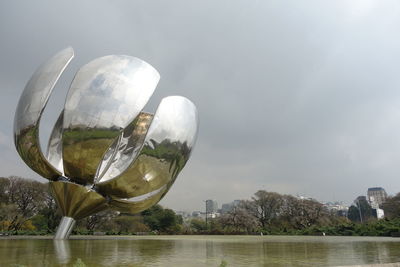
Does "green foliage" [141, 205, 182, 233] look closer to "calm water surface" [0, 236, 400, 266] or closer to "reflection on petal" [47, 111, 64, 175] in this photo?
"calm water surface" [0, 236, 400, 266]

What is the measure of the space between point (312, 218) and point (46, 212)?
119 ft

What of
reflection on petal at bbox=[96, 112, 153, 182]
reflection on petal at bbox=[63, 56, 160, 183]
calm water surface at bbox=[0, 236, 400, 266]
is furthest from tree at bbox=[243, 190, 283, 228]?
reflection on petal at bbox=[63, 56, 160, 183]

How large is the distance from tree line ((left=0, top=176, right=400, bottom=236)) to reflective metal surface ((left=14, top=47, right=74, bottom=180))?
24060 millimetres

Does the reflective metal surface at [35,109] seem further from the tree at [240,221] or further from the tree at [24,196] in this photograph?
the tree at [240,221]

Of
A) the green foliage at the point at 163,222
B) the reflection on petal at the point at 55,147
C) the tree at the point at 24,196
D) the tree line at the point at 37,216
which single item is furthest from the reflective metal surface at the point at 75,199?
the green foliage at the point at 163,222

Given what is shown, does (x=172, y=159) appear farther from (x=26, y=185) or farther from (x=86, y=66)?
(x=26, y=185)

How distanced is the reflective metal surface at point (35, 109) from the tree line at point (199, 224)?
24.1 metres

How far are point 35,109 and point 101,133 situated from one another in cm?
192

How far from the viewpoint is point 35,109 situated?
888 centimetres

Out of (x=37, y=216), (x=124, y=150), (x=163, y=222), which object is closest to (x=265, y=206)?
(x=163, y=222)

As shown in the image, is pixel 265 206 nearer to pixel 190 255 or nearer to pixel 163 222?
pixel 163 222

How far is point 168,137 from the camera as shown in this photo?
9516 millimetres

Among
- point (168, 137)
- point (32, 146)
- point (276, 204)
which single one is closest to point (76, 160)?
point (32, 146)

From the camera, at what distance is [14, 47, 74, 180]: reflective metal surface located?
29.2 ft
